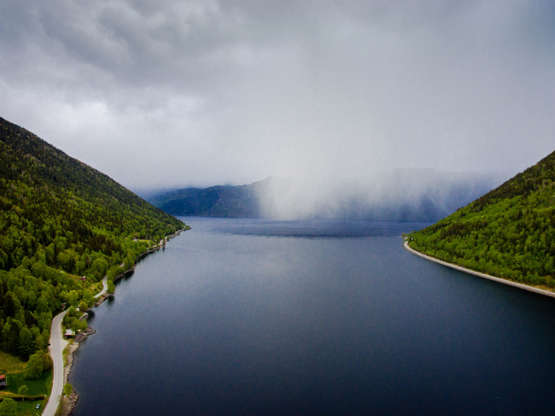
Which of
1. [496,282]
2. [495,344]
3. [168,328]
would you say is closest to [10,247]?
[168,328]

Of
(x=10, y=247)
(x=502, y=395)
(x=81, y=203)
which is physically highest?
(x=81, y=203)

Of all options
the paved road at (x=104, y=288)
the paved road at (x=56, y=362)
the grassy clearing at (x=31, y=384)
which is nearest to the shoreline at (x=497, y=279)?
the paved road at (x=56, y=362)

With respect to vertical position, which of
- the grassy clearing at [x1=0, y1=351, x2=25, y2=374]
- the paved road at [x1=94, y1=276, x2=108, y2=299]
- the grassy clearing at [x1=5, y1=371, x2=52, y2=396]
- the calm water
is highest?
the paved road at [x1=94, y1=276, x2=108, y2=299]

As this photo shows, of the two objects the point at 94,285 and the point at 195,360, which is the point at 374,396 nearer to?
the point at 195,360

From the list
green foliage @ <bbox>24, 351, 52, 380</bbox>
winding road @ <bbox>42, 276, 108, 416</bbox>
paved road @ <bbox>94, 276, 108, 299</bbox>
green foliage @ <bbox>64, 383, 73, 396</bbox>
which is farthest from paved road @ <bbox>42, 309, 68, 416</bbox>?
paved road @ <bbox>94, 276, 108, 299</bbox>

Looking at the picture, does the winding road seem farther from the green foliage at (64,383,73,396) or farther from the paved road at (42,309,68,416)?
the green foliage at (64,383,73,396)

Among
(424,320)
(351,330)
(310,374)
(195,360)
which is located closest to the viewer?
(310,374)
